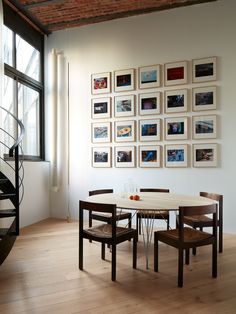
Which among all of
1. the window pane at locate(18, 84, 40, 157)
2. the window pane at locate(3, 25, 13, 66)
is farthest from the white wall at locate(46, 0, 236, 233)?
the window pane at locate(3, 25, 13, 66)

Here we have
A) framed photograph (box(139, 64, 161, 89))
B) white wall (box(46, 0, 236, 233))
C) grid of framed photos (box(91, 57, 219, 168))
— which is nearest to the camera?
white wall (box(46, 0, 236, 233))

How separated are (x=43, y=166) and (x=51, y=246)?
1905 mm

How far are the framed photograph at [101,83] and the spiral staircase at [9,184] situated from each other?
5.21 feet

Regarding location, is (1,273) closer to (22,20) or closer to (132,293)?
(132,293)

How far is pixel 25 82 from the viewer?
195 inches

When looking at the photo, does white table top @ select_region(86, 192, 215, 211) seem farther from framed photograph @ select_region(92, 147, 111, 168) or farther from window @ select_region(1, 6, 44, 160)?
window @ select_region(1, 6, 44, 160)

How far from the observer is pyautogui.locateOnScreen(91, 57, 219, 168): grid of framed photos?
4406 millimetres

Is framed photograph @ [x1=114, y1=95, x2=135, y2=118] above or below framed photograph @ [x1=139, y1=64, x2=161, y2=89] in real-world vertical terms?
below

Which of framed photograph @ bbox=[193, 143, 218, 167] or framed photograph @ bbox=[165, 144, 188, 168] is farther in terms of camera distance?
framed photograph @ bbox=[165, 144, 188, 168]

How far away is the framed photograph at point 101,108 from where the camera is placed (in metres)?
5.02

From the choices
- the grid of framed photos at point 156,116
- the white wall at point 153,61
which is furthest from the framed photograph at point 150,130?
the white wall at point 153,61

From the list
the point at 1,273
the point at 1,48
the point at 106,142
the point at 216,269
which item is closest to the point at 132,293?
the point at 216,269

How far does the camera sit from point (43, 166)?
5.20 metres

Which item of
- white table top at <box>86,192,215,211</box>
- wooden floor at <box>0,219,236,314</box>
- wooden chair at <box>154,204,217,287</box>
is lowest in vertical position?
wooden floor at <box>0,219,236,314</box>
